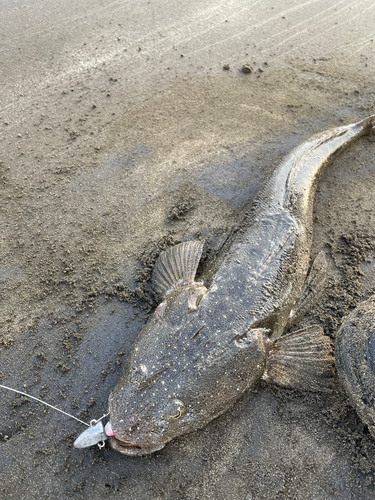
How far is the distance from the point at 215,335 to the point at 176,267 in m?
0.95

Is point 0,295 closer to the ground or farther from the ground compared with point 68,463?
farther from the ground

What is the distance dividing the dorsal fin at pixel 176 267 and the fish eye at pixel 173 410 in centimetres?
113

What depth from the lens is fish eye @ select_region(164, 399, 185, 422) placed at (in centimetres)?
269

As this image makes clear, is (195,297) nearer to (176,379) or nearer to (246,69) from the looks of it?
(176,379)

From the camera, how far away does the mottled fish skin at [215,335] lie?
2715 millimetres

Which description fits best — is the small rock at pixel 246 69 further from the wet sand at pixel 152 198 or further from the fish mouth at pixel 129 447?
the fish mouth at pixel 129 447

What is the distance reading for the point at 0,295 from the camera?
12.2 ft

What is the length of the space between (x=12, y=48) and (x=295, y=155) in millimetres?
5384

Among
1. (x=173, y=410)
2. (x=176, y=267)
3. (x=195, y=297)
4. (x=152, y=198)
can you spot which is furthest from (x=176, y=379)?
(x=152, y=198)

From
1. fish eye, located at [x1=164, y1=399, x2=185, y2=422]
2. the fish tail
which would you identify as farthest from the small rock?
fish eye, located at [x1=164, y1=399, x2=185, y2=422]

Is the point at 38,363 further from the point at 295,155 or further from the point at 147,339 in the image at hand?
the point at 295,155

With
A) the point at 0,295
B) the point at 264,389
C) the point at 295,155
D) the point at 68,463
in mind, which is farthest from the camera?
the point at 295,155

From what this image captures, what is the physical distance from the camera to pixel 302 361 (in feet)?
10.9

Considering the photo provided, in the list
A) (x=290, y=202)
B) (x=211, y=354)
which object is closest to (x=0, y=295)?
(x=211, y=354)
